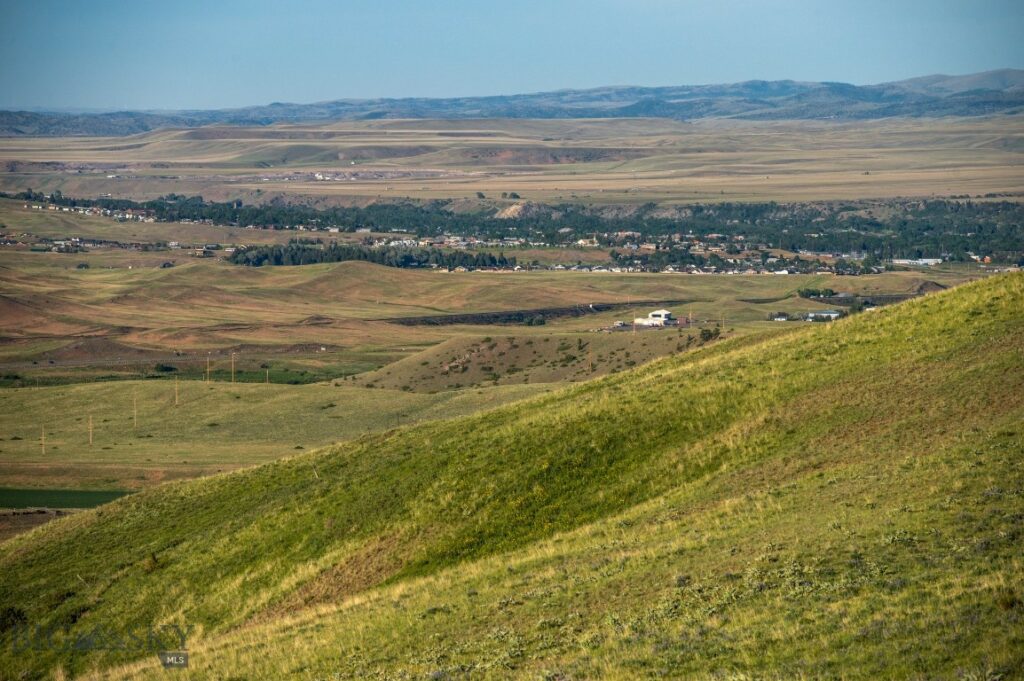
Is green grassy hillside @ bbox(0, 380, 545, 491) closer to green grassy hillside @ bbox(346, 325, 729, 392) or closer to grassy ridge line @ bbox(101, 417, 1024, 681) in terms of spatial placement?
green grassy hillside @ bbox(346, 325, 729, 392)

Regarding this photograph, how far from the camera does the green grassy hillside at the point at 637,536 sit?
19.1 m

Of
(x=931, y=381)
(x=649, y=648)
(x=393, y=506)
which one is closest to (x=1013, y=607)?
(x=649, y=648)

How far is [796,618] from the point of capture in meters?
19.0

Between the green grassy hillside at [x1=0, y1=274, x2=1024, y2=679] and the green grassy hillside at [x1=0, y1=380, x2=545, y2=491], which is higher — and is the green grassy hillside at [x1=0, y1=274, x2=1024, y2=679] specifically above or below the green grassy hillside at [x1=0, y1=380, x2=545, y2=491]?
above

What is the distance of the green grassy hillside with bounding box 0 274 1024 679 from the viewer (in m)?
19.1

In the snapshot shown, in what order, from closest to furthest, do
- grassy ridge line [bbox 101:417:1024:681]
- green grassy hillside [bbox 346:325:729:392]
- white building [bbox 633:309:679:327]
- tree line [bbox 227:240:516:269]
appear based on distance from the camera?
grassy ridge line [bbox 101:417:1024:681], green grassy hillside [bbox 346:325:729:392], white building [bbox 633:309:679:327], tree line [bbox 227:240:516:269]

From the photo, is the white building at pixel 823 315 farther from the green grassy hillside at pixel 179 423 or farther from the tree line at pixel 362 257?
the tree line at pixel 362 257

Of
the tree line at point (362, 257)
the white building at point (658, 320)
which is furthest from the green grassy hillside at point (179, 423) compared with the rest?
the tree line at point (362, 257)

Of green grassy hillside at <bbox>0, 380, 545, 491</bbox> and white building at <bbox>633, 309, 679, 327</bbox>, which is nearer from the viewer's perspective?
green grassy hillside at <bbox>0, 380, 545, 491</bbox>

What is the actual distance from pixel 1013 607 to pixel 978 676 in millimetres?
2245

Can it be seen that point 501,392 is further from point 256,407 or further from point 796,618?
point 796,618

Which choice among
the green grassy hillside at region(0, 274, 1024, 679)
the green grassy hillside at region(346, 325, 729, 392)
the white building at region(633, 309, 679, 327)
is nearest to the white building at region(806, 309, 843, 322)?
the white building at region(633, 309, 679, 327)

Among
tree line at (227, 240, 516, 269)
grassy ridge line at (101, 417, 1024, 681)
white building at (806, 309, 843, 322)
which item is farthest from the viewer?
tree line at (227, 240, 516, 269)

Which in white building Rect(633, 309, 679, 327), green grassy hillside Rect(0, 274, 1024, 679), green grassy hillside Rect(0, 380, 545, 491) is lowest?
white building Rect(633, 309, 679, 327)
